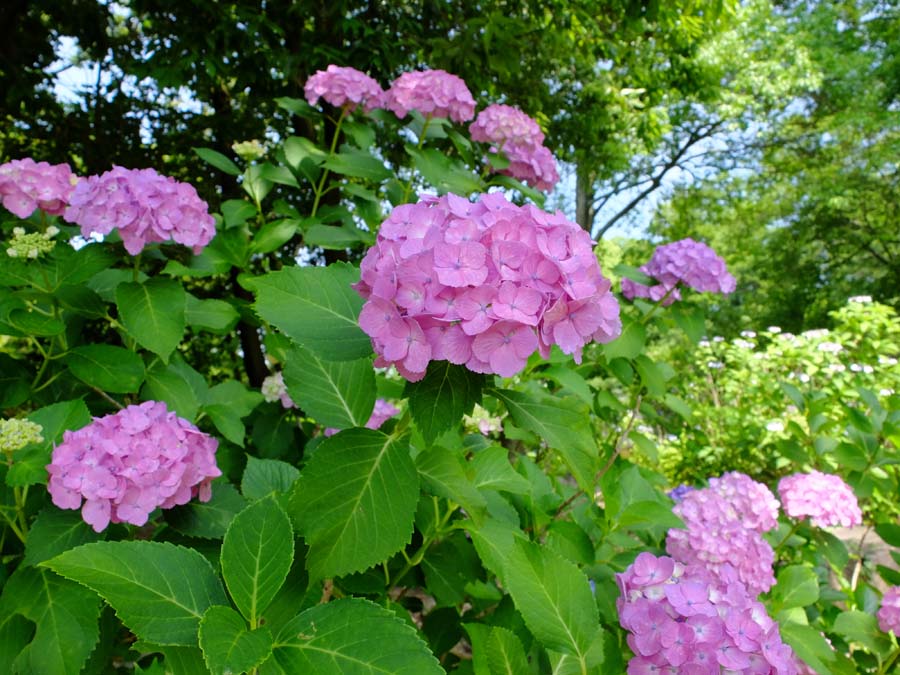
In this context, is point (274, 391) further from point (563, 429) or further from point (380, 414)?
point (563, 429)

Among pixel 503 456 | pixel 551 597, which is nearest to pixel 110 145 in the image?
pixel 503 456

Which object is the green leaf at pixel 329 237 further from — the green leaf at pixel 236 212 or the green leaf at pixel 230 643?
the green leaf at pixel 230 643

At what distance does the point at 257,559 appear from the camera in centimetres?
78

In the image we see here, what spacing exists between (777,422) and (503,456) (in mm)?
4294

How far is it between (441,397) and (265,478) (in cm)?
48

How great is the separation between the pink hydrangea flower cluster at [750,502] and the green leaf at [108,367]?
1.60 meters

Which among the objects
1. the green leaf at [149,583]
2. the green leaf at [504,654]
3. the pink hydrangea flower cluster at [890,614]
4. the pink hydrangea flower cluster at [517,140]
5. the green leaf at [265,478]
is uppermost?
the pink hydrangea flower cluster at [517,140]

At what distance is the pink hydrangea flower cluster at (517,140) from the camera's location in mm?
2527

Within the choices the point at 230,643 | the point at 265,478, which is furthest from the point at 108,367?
the point at 230,643

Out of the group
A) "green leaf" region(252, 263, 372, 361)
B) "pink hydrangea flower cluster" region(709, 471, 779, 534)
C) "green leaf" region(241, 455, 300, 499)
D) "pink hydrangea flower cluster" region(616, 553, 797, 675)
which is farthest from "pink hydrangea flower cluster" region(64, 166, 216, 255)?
"pink hydrangea flower cluster" region(709, 471, 779, 534)

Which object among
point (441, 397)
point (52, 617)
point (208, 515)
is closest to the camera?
point (441, 397)

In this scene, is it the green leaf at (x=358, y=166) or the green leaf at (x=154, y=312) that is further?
the green leaf at (x=358, y=166)

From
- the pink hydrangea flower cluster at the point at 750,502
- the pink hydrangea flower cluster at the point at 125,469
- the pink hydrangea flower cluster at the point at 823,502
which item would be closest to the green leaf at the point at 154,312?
the pink hydrangea flower cluster at the point at 125,469

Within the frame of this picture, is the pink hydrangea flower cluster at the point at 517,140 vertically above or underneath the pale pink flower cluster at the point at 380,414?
above
